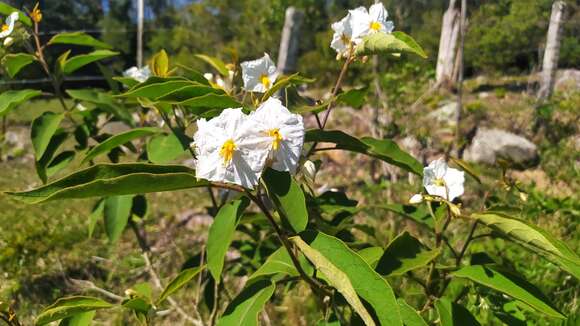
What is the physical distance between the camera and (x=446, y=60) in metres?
5.50

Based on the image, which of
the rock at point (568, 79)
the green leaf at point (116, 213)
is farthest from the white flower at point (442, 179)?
the rock at point (568, 79)

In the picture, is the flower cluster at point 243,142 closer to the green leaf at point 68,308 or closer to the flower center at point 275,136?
the flower center at point 275,136

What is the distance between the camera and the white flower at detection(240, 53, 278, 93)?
3.08 ft

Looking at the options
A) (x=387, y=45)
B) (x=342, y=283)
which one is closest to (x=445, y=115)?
(x=387, y=45)

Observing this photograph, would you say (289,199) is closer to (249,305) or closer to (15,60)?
(249,305)

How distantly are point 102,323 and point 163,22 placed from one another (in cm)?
1647

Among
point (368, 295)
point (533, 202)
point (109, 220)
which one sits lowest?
point (533, 202)

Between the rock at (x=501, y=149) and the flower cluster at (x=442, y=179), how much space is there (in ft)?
10.2

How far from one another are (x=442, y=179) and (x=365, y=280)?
426 millimetres

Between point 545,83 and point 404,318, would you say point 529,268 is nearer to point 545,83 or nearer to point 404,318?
point 404,318

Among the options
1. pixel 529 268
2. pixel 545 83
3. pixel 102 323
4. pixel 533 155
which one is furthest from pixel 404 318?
pixel 545 83

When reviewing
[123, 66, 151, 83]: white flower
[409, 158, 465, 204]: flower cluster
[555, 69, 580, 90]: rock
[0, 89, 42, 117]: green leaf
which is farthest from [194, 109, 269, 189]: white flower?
[555, 69, 580, 90]: rock

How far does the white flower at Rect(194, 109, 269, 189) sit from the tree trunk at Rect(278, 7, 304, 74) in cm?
229

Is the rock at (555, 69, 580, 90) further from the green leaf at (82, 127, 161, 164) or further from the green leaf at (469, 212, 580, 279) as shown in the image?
the green leaf at (82, 127, 161, 164)
